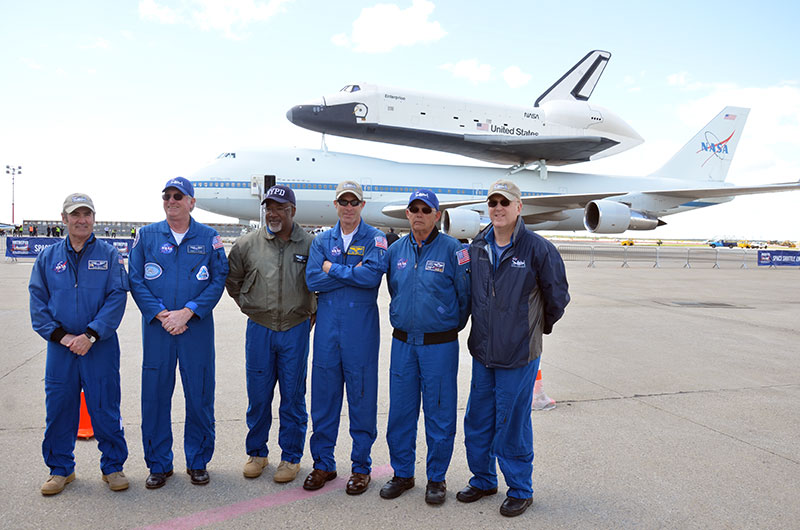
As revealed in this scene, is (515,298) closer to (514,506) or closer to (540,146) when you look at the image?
(514,506)

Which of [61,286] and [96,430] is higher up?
[61,286]

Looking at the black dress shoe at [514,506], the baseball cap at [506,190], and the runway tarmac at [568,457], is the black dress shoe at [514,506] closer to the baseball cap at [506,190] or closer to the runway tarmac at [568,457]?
the runway tarmac at [568,457]

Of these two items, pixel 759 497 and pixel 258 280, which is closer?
pixel 759 497

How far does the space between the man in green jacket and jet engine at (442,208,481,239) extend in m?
14.4

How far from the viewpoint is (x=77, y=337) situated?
2.96 m

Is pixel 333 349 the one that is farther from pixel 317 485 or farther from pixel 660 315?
pixel 660 315

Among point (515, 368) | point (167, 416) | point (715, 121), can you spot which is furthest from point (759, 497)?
point (715, 121)

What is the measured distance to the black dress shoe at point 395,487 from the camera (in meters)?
2.92

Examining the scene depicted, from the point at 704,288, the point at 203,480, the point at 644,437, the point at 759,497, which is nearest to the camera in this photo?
the point at 759,497

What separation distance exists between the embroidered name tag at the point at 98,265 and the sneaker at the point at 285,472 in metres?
1.68

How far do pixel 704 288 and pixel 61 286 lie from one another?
15451 mm

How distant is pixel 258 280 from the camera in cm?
337

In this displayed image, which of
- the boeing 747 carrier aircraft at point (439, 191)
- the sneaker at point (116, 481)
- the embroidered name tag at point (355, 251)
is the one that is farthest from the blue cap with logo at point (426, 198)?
the boeing 747 carrier aircraft at point (439, 191)

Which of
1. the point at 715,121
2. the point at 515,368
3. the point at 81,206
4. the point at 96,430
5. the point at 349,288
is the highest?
the point at 715,121
